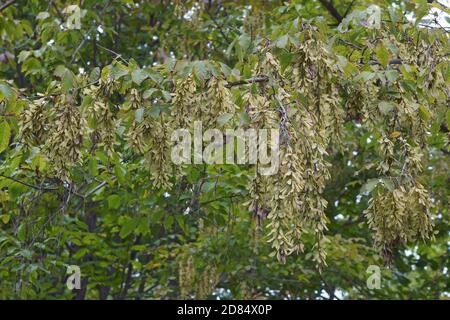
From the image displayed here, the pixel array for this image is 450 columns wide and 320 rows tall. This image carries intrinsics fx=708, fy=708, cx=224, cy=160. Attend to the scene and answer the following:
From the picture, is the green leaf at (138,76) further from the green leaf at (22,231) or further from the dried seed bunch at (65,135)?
the green leaf at (22,231)

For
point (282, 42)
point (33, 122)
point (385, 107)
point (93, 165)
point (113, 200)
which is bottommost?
point (113, 200)

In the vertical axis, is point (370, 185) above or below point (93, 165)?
above

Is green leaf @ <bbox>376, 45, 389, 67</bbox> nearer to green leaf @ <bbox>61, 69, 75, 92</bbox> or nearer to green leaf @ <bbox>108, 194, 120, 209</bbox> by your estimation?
green leaf @ <bbox>61, 69, 75, 92</bbox>

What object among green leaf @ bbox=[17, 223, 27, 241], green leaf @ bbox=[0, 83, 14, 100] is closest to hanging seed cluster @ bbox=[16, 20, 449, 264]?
green leaf @ bbox=[0, 83, 14, 100]

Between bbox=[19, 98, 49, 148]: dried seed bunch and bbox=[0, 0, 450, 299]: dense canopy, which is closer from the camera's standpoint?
bbox=[0, 0, 450, 299]: dense canopy

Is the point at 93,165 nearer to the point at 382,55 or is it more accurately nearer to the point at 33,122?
the point at 33,122

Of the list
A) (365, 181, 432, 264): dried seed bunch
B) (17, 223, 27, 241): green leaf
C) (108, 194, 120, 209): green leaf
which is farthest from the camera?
(108, 194, 120, 209): green leaf

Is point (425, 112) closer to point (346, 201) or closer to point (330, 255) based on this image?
point (330, 255)

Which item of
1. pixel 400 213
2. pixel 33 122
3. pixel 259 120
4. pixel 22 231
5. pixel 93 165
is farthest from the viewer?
pixel 22 231

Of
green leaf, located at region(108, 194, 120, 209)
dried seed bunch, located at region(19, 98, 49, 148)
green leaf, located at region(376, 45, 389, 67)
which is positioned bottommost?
green leaf, located at region(108, 194, 120, 209)

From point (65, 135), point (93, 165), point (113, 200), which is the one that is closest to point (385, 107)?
point (65, 135)

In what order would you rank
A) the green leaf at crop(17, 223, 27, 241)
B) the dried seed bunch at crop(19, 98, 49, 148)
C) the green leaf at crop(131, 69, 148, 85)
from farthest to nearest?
the green leaf at crop(17, 223, 27, 241) < the dried seed bunch at crop(19, 98, 49, 148) < the green leaf at crop(131, 69, 148, 85)

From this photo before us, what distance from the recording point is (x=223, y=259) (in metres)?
5.95

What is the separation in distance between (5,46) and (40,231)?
8.53 ft
